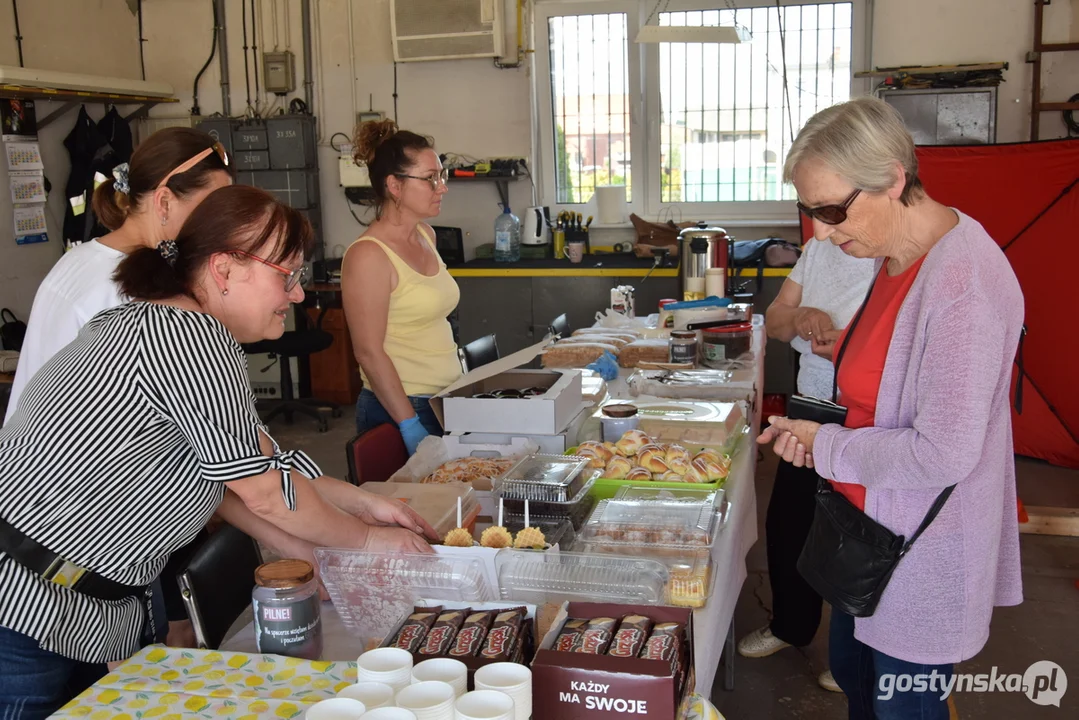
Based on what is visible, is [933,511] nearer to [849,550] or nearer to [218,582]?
[849,550]

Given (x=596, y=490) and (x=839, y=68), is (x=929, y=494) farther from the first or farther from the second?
(x=839, y=68)

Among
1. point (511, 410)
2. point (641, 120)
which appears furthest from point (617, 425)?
point (641, 120)

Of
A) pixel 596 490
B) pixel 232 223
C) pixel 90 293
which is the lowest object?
pixel 596 490

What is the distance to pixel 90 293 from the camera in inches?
75.0

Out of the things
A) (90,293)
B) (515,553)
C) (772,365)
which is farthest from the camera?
(772,365)

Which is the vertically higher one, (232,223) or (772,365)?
(232,223)

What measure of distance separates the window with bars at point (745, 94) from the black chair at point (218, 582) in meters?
5.07

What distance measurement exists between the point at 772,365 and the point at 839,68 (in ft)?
6.68

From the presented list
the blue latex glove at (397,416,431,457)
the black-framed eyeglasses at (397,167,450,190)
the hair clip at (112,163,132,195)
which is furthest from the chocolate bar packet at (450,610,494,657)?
the black-framed eyeglasses at (397,167,450,190)

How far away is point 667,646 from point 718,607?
0.53 m

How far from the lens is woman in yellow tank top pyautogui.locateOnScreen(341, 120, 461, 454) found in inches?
107

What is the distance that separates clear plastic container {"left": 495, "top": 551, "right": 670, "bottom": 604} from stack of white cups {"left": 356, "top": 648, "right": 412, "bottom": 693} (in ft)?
1.22

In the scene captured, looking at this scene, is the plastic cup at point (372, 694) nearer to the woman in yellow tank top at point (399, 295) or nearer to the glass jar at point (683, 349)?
the woman in yellow tank top at point (399, 295)

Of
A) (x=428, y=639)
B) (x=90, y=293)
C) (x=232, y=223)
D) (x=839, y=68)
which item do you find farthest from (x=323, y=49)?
(x=428, y=639)
